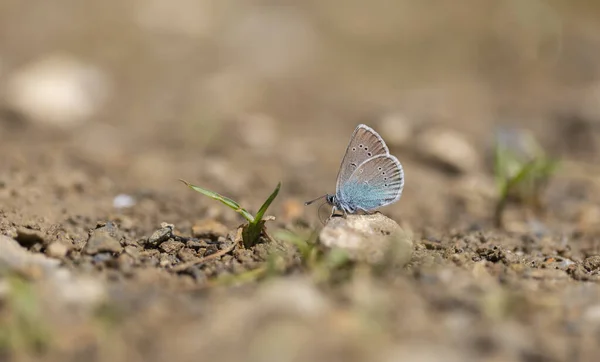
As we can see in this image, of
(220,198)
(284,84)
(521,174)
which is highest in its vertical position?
(284,84)

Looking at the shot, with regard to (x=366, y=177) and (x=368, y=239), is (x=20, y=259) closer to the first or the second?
(x=368, y=239)

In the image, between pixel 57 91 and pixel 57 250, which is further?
pixel 57 91

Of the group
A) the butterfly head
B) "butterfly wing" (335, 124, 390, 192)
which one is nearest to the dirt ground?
the butterfly head

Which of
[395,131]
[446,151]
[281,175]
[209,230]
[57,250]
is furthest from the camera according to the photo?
[395,131]

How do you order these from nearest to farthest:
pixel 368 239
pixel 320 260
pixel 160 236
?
pixel 320 260
pixel 368 239
pixel 160 236

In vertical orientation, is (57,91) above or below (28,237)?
above

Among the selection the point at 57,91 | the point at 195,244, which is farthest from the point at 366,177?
the point at 57,91

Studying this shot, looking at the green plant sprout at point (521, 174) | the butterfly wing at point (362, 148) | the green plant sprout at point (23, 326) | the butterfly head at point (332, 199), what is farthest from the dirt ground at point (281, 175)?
the butterfly wing at point (362, 148)
